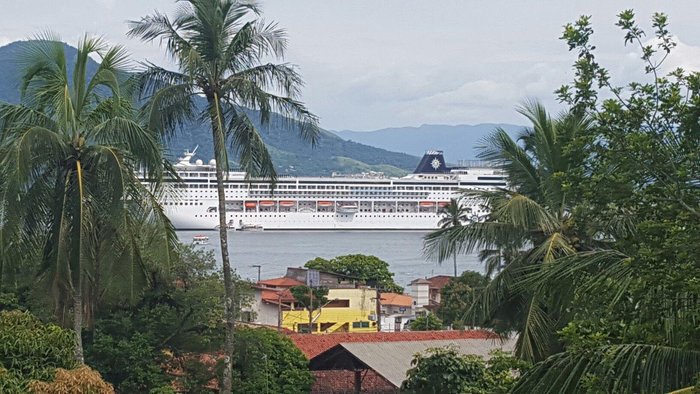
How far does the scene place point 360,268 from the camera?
32.2m

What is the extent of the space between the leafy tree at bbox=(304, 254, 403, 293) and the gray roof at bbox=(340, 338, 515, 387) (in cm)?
1801

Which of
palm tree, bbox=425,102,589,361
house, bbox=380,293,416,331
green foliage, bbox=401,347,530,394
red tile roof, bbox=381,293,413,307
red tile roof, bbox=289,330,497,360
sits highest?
palm tree, bbox=425,102,589,361

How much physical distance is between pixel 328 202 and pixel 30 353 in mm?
72507

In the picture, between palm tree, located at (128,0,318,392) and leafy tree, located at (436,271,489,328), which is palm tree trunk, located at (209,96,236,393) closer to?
palm tree, located at (128,0,318,392)

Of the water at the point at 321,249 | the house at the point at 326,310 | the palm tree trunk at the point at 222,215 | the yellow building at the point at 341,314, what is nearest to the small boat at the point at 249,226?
the water at the point at 321,249

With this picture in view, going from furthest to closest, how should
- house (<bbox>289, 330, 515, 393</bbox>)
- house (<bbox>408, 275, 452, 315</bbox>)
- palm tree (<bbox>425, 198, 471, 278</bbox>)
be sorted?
house (<bbox>408, 275, 452, 315</bbox>), house (<bbox>289, 330, 515, 393</bbox>), palm tree (<bbox>425, 198, 471, 278</bbox>)

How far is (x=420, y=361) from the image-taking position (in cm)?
1040

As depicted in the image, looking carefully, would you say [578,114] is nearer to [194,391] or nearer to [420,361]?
[420,361]

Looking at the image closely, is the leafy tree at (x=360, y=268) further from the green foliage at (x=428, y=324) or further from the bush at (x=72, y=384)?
the bush at (x=72, y=384)

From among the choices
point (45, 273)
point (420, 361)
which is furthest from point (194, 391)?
point (45, 273)

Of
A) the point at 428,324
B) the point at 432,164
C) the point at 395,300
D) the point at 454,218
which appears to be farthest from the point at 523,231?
the point at 432,164

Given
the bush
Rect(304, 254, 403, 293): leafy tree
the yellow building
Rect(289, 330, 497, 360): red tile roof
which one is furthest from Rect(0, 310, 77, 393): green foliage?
Rect(304, 254, 403, 293): leafy tree

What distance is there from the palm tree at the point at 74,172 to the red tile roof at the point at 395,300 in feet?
75.3

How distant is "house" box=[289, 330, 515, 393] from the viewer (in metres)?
12.1
